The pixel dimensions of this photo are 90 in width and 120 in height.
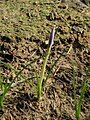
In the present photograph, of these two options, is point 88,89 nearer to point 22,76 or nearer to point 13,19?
point 22,76

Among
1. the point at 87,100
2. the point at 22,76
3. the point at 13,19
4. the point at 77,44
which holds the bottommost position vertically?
the point at 87,100

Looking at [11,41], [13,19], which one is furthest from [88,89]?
[13,19]

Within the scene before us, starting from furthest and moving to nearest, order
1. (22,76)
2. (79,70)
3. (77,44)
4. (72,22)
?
(72,22), (77,44), (79,70), (22,76)

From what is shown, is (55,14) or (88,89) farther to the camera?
(55,14)

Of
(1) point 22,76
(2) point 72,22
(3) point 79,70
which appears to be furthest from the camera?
(2) point 72,22

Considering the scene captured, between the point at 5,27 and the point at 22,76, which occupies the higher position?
the point at 5,27

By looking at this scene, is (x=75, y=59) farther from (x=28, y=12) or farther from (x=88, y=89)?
(x=28, y=12)

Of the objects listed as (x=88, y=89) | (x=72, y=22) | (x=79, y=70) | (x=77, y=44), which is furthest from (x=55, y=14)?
(x=88, y=89)
